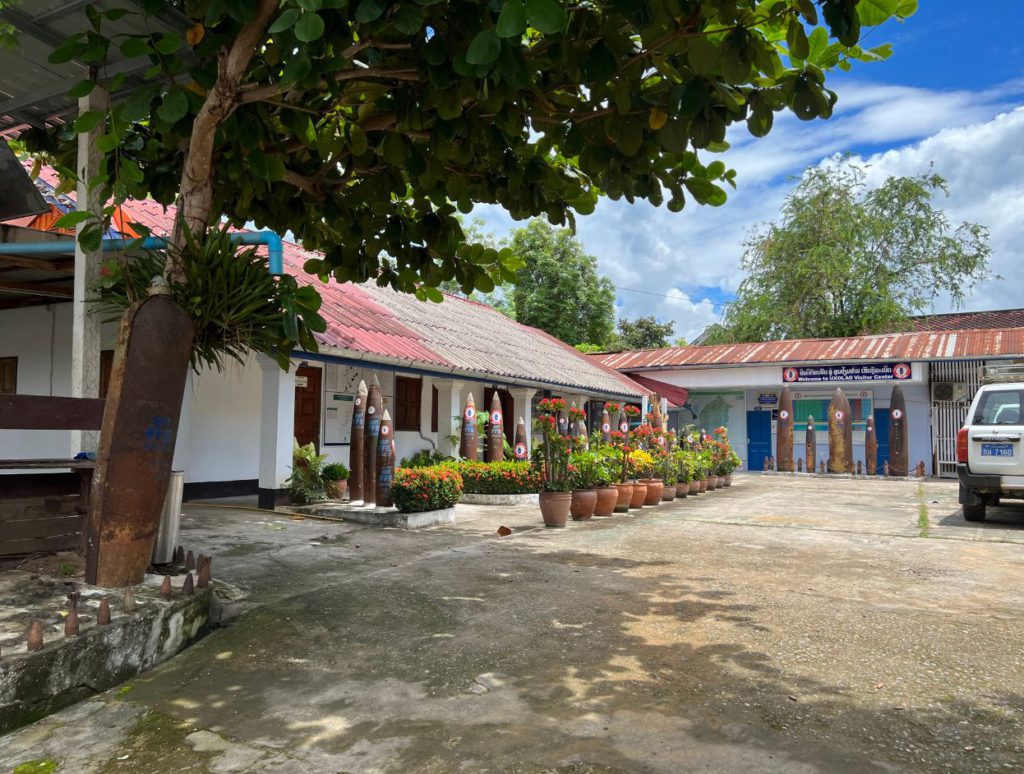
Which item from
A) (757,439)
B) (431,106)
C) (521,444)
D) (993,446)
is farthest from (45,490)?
(757,439)

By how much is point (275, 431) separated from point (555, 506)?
13.0 ft

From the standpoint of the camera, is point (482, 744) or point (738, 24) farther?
point (738, 24)

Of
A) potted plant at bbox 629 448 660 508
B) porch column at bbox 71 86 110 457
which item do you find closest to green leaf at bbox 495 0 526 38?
porch column at bbox 71 86 110 457

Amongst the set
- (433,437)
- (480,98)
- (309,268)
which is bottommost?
(433,437)

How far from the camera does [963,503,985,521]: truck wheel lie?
10023 mm

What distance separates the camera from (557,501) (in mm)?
9438

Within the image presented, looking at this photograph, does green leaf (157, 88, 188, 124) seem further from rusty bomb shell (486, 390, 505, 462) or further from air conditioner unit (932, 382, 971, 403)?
air conditioner unit (932, 382, 971, 403)

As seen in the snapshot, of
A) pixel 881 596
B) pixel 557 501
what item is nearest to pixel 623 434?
A: pixel 557 501

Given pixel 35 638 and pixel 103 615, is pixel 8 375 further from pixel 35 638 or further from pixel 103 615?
pixel 35 638

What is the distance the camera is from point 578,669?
3.89 meters

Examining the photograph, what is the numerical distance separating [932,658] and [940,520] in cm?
753

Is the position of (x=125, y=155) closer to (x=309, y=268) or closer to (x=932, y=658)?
(x=309, y=268)

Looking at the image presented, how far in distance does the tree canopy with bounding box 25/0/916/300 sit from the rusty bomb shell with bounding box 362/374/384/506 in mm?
3556

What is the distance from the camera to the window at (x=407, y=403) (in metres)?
14.3
